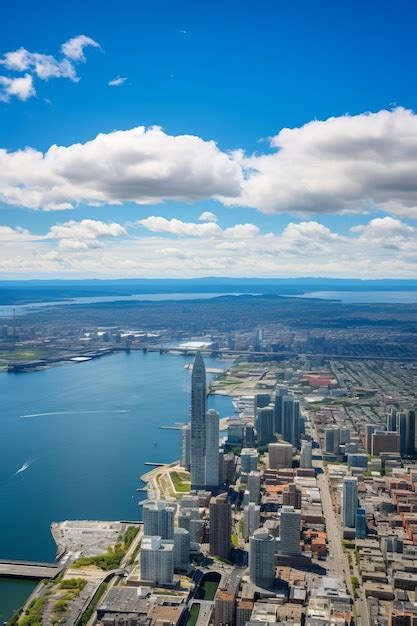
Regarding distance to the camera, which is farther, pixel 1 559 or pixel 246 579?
pixel 1 559

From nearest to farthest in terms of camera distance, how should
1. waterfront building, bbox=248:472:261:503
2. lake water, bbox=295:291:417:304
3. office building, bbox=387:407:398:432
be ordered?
waterfront building, bbox=248:472:261:503 → office building, bbox=387:407:398:432 → lake water, bbox=295:291:417:304

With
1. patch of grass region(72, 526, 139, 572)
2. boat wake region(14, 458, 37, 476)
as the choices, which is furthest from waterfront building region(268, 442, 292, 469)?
boat wake region(14, 458, 37, 476)

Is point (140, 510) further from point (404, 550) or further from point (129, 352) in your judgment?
point (129, 352)

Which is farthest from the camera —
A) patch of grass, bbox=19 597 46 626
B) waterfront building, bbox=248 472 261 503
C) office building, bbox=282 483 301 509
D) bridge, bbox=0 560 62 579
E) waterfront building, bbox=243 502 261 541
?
waterfront building, bbox=248 472 261 503

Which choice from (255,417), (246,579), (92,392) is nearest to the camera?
(246,579)

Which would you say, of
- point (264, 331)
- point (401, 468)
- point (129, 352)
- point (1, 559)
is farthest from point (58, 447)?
point (264, 331)

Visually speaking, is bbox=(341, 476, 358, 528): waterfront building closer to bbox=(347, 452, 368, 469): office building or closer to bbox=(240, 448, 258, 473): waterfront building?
bbox=(240, 448, 258, 473): waterfront building

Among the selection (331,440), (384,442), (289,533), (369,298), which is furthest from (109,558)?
(369,298)
